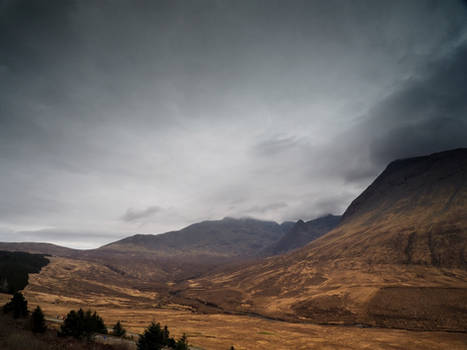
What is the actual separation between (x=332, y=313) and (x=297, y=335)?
2854 cm

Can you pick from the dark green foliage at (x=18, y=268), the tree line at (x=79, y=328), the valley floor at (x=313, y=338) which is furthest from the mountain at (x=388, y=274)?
the dark green foliage at (x=18, y=268)

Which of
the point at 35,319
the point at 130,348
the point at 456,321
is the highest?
the point at 35,319

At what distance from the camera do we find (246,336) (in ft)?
156

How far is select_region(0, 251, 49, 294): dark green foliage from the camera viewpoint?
94.4 meters

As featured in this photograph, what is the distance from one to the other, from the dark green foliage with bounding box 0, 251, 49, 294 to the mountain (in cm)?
6844

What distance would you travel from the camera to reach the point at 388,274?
96.9 meters

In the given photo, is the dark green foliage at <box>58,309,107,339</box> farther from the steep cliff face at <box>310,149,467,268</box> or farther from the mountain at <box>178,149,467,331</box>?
the steep cliff face at <box>310,149,467,268</box>

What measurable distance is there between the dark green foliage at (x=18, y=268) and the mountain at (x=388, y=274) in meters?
68.4

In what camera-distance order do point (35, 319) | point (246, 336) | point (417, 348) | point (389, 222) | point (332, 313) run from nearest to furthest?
point (35, 319) < point (417, 348) < point (246, 336) < point (332, 313) < point (389, 222)

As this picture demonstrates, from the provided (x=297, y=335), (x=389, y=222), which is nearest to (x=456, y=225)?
(x=389, y=222)

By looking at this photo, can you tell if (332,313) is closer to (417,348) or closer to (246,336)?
(417,348)

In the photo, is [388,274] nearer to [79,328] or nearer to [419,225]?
[419,225]

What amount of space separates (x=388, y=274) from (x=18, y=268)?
539 feet

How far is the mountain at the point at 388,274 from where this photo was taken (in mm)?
66812
